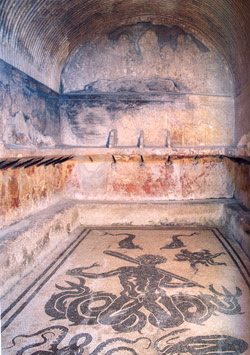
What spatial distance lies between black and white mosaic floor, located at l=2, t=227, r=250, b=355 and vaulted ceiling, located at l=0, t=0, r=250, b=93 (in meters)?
3.02

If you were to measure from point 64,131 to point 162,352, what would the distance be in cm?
482

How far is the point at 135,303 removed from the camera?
112 inches

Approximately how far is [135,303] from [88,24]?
16.5 ft

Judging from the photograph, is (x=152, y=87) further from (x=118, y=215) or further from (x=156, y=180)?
(x=118, y=215)

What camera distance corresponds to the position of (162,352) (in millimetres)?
2172

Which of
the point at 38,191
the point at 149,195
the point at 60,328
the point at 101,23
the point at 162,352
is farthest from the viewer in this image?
the point at 149,195

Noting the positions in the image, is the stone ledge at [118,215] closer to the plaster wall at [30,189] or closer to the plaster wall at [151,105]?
the plaster wall at [30,189]

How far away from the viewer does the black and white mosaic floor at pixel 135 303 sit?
7.47ft

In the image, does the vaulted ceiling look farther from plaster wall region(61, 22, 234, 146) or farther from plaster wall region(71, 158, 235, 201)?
plaster wall region(71, 158, 235, 201)

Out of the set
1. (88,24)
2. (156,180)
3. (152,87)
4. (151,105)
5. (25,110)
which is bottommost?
(156,180)

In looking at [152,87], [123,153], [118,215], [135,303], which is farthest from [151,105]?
[135,303]

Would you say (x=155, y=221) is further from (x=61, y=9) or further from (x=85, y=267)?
(x=61, y=9)

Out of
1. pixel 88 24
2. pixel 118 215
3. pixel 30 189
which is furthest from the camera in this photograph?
pixel 118 215

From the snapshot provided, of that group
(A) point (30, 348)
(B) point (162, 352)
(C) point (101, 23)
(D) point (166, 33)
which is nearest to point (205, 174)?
(D) point (166, 33)
